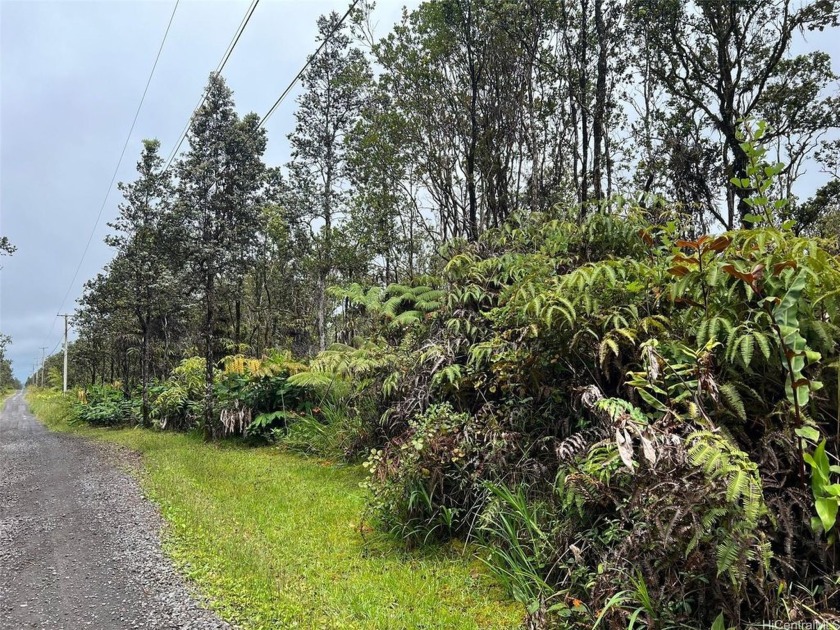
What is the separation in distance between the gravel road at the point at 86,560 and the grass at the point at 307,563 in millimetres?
223

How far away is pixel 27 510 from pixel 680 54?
48.1 feet

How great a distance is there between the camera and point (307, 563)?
392cm

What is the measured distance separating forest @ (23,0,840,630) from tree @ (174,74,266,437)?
0.06 m

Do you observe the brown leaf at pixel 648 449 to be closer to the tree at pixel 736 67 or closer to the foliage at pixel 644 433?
the foliage at pixel 644 433

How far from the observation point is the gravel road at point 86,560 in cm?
330

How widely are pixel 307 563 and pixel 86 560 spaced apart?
2.11 m

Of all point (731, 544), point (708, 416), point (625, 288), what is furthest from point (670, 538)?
point (625, 288)

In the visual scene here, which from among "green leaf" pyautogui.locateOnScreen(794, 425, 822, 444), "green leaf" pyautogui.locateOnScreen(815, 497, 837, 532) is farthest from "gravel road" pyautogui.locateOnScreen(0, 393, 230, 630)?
"green leaf" pyautogui.locateOnScreen(794, 425, 822, 444)

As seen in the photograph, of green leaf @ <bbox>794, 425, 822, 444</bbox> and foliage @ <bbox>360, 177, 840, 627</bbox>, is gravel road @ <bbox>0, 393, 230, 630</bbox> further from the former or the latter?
green leaf @ <bbox>794, 425, 822, 444</bbox>

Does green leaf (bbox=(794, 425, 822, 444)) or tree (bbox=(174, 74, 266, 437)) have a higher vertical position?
tree (bbox=(174, 74, 266, 437))

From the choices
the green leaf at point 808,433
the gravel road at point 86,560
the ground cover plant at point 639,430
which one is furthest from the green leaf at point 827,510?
the gravel road at point 86,560

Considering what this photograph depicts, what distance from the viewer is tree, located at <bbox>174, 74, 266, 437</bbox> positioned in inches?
424

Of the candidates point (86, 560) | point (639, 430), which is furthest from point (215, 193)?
point (639, 430)

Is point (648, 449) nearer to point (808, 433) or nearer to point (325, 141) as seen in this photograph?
point (808, 433)
